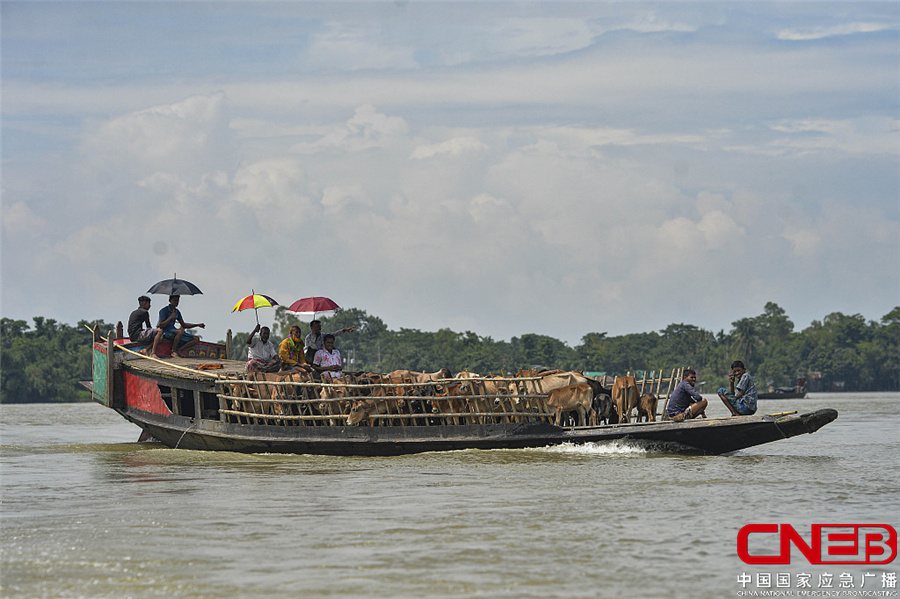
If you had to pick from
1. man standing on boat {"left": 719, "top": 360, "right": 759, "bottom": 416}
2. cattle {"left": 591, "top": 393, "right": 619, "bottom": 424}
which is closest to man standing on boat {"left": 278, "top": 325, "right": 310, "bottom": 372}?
cattle {"left": 591, "top": 393, "right": 619, "bottom": 424}

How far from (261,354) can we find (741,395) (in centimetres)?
797

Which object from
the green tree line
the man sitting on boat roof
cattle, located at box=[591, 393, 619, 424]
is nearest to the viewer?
cattle, located at box=[591, 393, 619, 424]

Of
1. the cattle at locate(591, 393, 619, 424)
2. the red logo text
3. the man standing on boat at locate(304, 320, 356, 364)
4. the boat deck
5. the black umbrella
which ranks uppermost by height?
the black umbrella

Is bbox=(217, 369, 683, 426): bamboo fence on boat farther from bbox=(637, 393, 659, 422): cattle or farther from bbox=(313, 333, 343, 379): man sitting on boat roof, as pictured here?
bbox=(313, 333, 343, 379): man sitting on boat roof

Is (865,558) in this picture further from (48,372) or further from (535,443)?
(48,372)

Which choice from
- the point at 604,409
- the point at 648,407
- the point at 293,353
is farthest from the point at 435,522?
the point at 293,353

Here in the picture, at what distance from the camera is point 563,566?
7.91m

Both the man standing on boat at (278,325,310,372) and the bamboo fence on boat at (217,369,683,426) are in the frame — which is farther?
the man standing on boat at (278,325,310,372)

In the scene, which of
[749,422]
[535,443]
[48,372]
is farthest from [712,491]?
[48,372]

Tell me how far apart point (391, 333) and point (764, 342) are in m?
43.2

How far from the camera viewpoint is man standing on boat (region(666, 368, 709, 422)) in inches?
615

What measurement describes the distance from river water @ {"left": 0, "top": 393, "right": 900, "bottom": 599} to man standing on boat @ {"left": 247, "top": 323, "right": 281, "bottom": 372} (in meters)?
1.67

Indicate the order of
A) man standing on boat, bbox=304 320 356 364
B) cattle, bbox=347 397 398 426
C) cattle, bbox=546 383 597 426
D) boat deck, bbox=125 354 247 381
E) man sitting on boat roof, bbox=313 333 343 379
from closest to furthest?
cattle, bbox=546 383 597 426 → cattle, bbox=347 397 398 426 → man sitting on boat roof, bbox=313 333 343 379 → boat deck, bbox=125 354 247 381 → man standing on boat, bbox=304 320 356 364

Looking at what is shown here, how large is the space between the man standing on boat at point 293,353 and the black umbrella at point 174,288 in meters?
2.59
